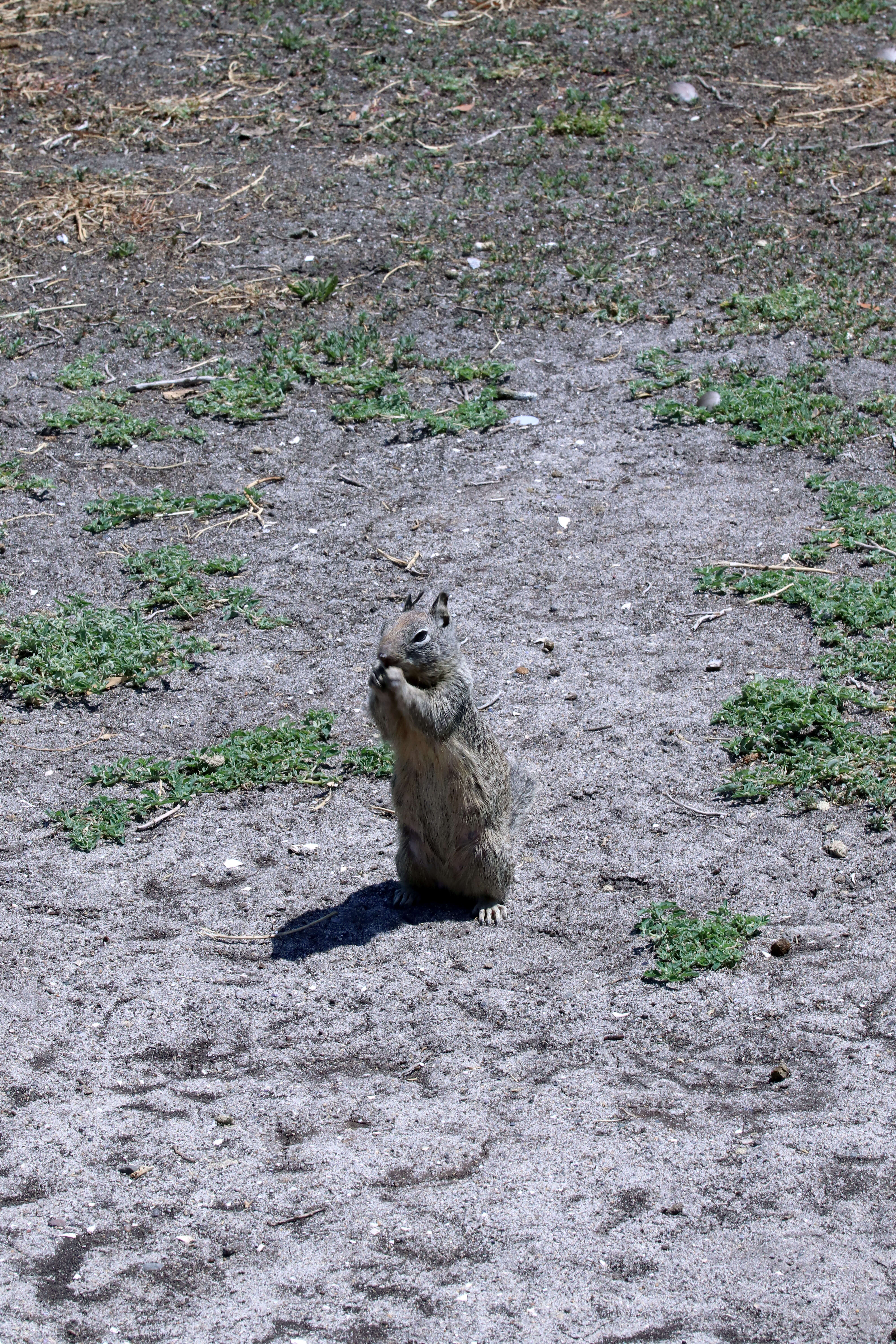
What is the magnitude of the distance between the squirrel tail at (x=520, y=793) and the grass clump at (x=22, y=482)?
396 cm

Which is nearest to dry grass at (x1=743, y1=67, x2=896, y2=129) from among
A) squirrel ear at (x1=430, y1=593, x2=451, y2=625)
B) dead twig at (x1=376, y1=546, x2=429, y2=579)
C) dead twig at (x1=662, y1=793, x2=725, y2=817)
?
dead twig at (x1=376, y1=546, x2=429, y2=579)

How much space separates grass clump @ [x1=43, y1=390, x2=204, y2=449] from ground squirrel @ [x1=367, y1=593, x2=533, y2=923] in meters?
3.95

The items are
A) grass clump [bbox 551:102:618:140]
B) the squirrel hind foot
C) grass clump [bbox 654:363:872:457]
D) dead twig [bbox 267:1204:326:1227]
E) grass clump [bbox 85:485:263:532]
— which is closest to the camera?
dead twig [bbox 267:1204:326:1227]

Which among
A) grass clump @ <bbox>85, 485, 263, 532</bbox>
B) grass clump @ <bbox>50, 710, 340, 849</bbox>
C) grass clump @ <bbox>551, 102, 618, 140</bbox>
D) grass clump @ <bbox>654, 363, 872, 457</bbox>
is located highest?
grass clump @ <bbox>551, 102, 618, 140</bbox>

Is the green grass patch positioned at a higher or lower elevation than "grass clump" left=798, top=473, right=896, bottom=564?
higher

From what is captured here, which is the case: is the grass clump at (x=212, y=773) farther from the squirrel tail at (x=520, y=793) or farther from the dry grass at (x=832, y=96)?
the dry grass at (x=832, y=96)

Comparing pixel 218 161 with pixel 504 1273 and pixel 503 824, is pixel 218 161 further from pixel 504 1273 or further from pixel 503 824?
pixel 504 1273

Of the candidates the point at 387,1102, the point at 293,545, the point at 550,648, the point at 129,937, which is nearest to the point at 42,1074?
the point at 129,937

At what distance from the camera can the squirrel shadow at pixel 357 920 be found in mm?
4836

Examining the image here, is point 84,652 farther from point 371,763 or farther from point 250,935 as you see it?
point 250,935

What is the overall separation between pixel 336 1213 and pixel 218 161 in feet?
29.9

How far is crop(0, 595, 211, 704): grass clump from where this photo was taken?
20.8ft

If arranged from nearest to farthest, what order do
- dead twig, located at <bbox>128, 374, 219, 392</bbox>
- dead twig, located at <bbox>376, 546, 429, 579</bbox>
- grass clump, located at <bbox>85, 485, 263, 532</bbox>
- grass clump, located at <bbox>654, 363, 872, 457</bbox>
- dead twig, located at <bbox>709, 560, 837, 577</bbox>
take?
dead twig, located at <bbox>709, 560, 837, 577</bbox> < dead twig, located at <bbox>376, 546, 429, 579</bbox> < grass clump, located at <bbox>85, 485, 263, 532</bbox> < grass clump, located at <bbox>654, 363, 872, 457</bbox> < dead twig, located at <bbox>128, 374, 219, 392</bbox>

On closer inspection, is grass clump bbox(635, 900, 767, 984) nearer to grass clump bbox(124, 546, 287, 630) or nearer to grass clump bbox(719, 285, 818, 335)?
grass clump bbox(124, 546, 287, 630)
